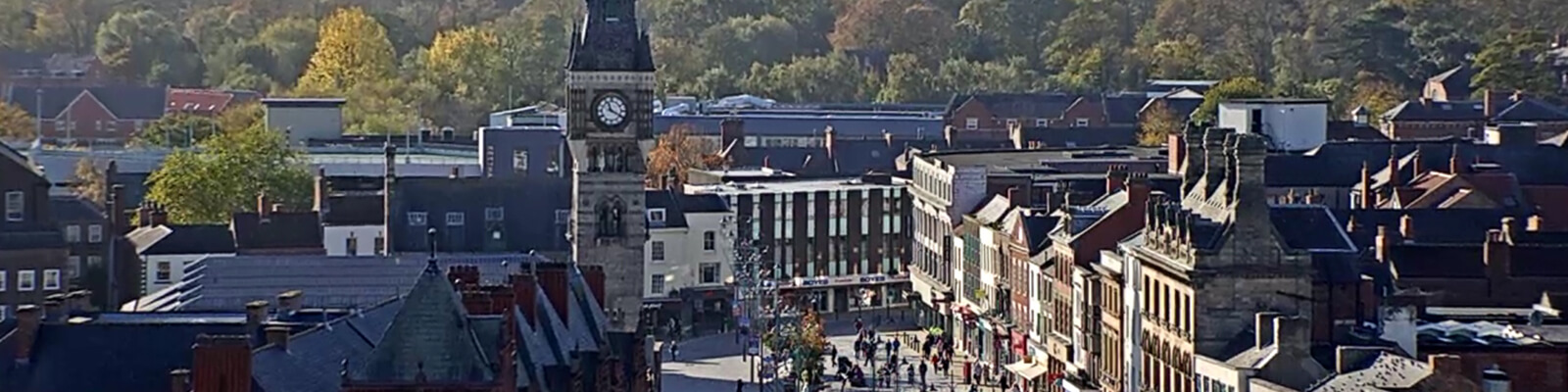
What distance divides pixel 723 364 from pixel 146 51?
99660 millimetres

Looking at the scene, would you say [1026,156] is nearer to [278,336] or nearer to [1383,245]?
[1383,245]

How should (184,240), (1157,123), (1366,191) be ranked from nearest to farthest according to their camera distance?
(184,240) → (1366,191) → (1157,123)

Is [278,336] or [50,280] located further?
[50,280]

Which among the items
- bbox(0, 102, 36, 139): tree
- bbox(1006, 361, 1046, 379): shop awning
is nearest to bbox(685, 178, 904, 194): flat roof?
bbox(1006, 361, 1046, 379): shop awning

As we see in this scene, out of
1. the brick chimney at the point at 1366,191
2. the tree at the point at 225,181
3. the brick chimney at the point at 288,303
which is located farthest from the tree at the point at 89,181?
the brick chimney at the point at 288,303

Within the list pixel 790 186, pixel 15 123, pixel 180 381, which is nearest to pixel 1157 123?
pixel 790 186

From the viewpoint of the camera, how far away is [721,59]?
18762 cm

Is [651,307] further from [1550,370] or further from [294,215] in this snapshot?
[1550,370]

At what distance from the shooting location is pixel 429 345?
138 feet

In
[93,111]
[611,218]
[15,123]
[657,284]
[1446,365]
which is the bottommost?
[657,284]

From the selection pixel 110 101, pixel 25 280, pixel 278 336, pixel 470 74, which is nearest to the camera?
pixel 278 336

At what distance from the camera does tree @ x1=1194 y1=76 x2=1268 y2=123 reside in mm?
130750

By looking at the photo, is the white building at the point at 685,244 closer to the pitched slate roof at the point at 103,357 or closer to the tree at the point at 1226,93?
the tree at the point at 1226,93

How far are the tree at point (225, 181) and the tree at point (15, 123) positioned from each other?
33904 mm
